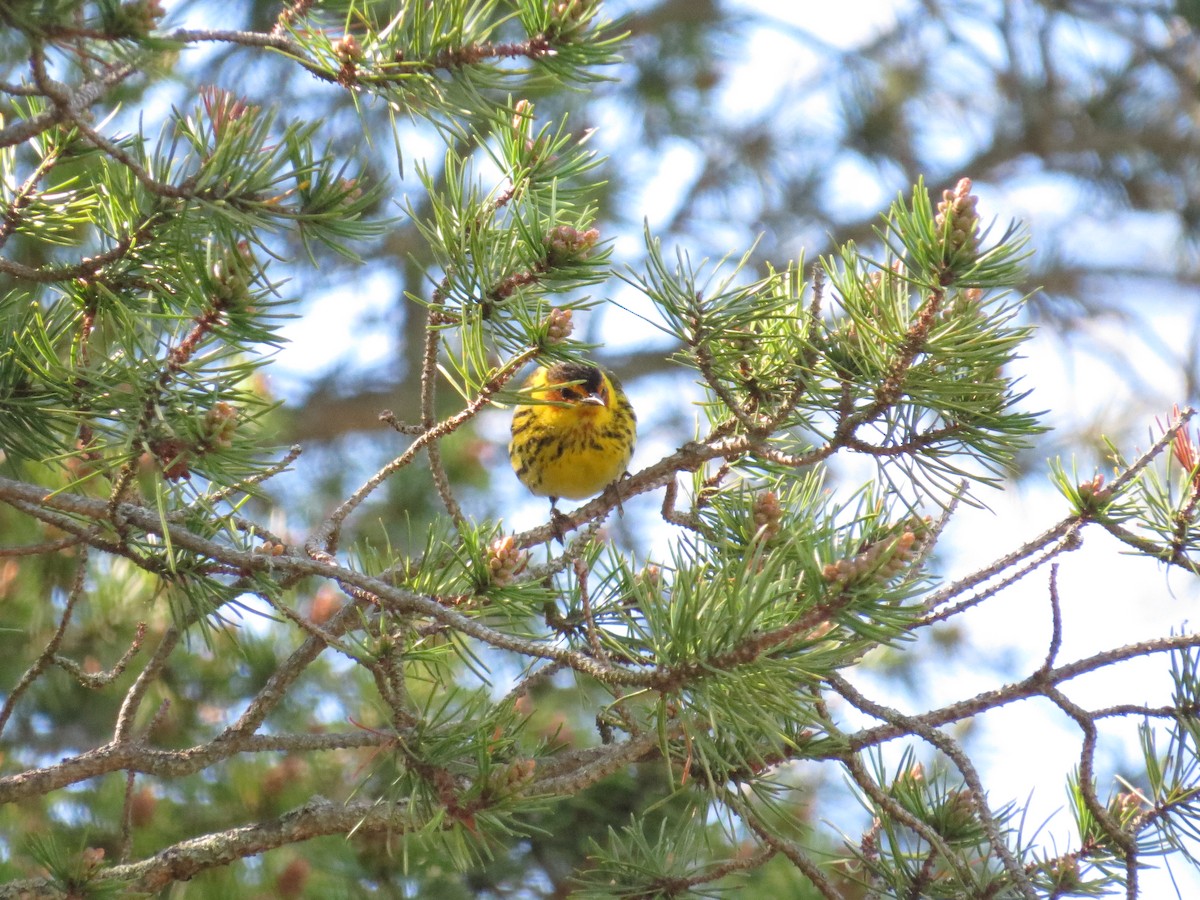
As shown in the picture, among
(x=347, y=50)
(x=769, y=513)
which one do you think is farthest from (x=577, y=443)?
(x=347, y=50)

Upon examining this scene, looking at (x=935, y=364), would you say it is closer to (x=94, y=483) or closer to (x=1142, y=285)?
(x=94, y=483)

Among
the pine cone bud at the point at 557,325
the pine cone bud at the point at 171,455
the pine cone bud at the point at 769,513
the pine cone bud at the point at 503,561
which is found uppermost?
the pine cone bud at the point at 557,325

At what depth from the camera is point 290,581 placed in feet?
4.88

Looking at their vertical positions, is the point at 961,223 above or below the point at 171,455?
above

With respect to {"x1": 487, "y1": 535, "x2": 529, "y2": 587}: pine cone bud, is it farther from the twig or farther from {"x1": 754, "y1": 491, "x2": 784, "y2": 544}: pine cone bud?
the twig

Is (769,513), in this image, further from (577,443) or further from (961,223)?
(577,443)

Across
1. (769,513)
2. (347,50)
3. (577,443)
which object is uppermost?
(577,443)

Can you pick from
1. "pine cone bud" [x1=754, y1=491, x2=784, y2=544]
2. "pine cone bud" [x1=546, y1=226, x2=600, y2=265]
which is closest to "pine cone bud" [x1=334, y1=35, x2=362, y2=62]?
"pine cone bud" [x1=546, y1=226, x2=600, y2=265]

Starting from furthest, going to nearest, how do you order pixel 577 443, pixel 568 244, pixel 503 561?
pixel 577 443 < pixel 503 561 < pixel 568 244

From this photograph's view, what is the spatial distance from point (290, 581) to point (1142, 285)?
19.0 ft

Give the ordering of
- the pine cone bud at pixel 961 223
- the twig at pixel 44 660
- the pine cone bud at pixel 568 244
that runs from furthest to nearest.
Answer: the twig at pixel 44 660, the pine cone bud at pixel 568 244, the pine cone bud at pixel 961 223

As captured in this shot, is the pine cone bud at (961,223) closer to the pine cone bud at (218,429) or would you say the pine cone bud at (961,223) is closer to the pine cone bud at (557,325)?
the pine cone bud at (557,325)

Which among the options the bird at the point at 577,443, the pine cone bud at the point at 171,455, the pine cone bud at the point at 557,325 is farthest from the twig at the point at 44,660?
the bird at the point at 577,443

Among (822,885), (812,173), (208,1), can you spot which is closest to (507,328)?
(822,885)
